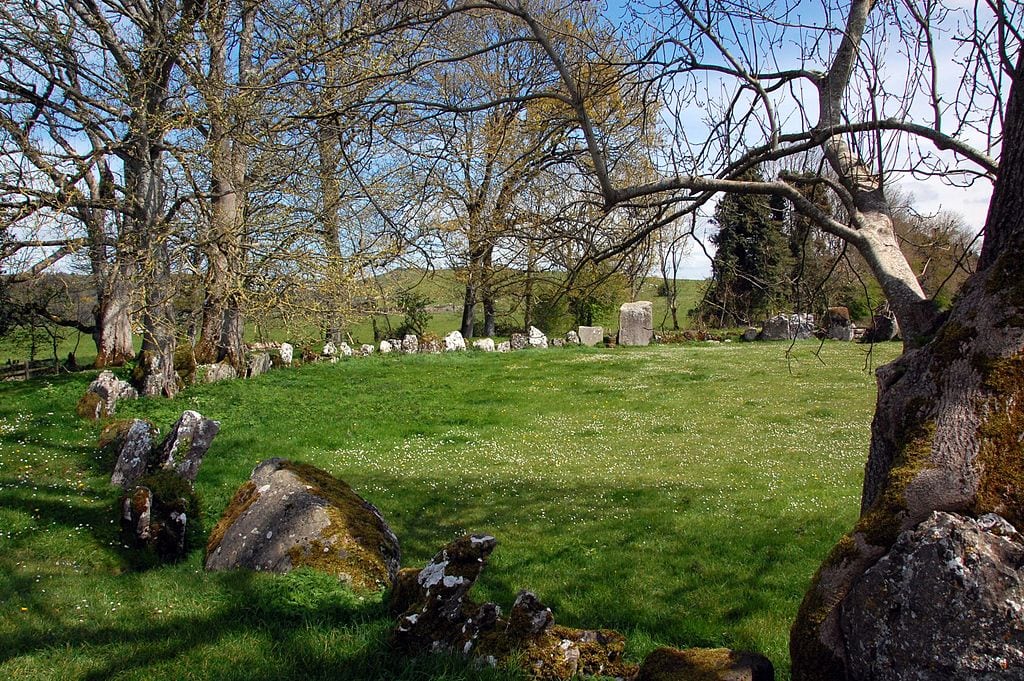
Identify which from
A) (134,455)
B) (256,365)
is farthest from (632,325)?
(134,455)

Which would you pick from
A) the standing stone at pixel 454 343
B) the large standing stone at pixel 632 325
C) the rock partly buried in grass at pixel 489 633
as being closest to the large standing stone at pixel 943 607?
the rock partly buried in grass at pixel 489 633

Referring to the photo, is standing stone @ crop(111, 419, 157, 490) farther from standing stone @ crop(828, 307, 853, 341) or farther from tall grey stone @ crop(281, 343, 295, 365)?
standing stone @ crop(828, 307, 853, 341)

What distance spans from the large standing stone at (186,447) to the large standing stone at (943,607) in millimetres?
8562

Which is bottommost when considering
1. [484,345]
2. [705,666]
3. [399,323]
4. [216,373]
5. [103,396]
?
[705,666]

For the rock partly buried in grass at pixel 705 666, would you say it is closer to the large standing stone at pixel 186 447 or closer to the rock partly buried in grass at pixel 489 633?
the rock partly buried in grass at pixel 489 633

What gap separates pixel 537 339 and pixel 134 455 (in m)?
20.3

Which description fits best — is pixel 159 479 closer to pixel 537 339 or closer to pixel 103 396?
pixel 103 396

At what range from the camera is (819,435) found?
1273 cm

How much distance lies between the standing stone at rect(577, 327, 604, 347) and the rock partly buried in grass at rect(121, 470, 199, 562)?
23.4 m

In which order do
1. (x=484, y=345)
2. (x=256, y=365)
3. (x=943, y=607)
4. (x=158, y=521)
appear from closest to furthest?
(x=943, y=607) < (x=158, y=521) < (x=256, y=365) < (x=484, y=345)

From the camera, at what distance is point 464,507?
8648mm

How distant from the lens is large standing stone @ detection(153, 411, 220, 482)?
29.6 feet

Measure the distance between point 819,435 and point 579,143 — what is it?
806 centimetres

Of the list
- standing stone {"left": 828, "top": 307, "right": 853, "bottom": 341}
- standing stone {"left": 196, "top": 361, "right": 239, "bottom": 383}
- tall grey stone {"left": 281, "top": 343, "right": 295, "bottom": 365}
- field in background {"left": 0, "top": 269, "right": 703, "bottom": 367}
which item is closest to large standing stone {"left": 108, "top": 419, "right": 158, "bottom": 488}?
field in background {"left": 0, "top": 269, "right": 703, "bottom": 367}
